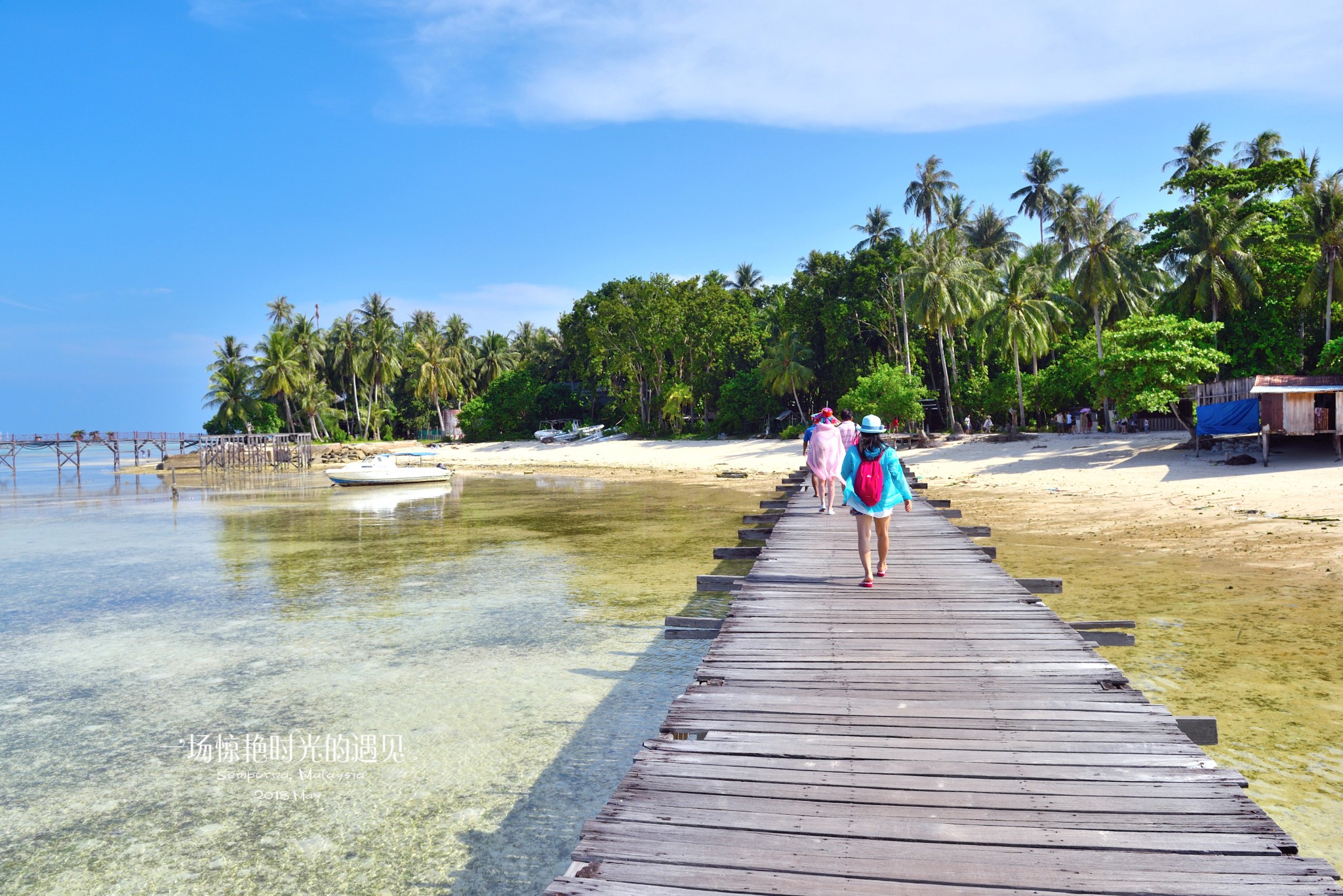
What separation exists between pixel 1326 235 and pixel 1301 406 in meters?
13.3

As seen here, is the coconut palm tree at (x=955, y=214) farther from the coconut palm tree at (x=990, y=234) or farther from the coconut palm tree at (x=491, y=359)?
the coconut palm tree at (x=491, y=359)

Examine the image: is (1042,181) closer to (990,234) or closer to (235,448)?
(990,234)

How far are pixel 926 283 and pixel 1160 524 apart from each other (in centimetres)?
2806

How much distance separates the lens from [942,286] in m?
43.2

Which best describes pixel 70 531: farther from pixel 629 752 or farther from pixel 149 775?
pixel 629 752

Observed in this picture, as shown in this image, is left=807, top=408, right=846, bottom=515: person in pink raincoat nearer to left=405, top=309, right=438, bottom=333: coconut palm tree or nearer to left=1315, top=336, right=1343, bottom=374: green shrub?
left=1315, top=336, right=1343, bottom=374: green shrub

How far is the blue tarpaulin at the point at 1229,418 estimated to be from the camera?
965 inches

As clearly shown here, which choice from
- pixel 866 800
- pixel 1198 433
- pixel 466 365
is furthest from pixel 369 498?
pixel 466 365

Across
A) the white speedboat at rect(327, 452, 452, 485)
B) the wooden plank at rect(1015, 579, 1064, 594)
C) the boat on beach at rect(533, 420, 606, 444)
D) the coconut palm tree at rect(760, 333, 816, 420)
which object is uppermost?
the coconut palm tree at rect(760, 333, 816, 420)

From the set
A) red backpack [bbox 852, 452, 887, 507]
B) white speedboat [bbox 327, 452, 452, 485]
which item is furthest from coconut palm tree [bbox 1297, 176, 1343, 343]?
white speedboat [bbox 327, 452, 452, 485]

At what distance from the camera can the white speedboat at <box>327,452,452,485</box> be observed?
128 feet

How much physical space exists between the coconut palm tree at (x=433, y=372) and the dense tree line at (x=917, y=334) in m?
0.18

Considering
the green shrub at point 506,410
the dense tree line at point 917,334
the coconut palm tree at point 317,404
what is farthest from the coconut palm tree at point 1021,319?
the coconut palm tree at point 317,404

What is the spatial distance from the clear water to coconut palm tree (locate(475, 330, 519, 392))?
5853cm
